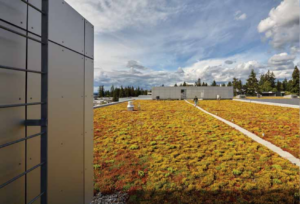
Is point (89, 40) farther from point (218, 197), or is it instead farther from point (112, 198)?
point (218, 197)

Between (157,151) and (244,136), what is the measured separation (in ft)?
16.3

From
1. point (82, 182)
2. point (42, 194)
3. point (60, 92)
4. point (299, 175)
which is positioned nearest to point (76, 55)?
point (60, 92)

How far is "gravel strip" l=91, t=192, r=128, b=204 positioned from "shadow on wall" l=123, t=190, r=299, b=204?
0.55 feet

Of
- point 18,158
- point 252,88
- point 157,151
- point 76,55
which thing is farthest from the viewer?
point 252,88

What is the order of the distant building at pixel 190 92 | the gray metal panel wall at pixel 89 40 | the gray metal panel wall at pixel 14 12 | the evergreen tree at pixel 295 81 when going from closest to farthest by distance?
1. the gray metal panel wall at pixel 14 12
2. the gray metal panel wall at pixel 89 40
3. the distant building at pixel 190 92
4. the evergreen tree at pixel 295 81

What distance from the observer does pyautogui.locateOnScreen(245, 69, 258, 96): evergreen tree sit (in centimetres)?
6412

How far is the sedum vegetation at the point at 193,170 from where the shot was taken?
12.9 ft

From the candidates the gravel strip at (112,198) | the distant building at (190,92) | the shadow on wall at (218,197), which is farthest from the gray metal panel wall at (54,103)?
the distant building at (190,92)

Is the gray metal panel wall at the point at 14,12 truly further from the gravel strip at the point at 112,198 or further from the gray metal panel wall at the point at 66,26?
the gravel strip at the point at 112,198

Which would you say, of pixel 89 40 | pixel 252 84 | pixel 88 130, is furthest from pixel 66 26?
pixel 252 84

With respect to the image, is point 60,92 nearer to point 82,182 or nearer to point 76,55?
point 76,55

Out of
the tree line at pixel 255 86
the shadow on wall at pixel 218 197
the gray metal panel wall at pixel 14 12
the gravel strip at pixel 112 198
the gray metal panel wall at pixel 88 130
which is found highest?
the tree line at pixel 255 86

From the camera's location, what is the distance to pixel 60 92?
105 inches

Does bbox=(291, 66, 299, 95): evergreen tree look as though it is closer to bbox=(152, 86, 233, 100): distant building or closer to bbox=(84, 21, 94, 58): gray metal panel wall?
bbox=(152, 86, 233, 100): distant building
